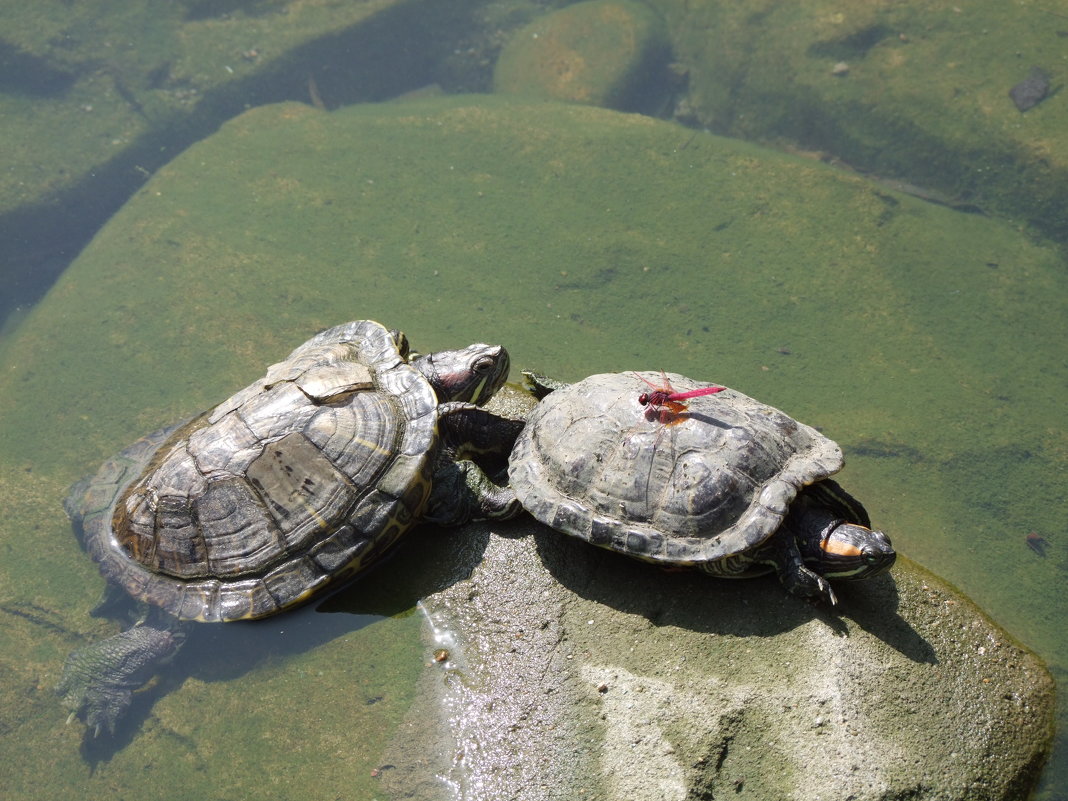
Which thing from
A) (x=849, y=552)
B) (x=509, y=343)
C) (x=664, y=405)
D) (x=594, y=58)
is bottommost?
(x=509, y=343)

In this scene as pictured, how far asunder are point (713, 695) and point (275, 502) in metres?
2.34

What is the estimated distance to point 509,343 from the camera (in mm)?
6910

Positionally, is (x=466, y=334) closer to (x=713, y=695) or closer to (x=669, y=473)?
(x=669, y=473)

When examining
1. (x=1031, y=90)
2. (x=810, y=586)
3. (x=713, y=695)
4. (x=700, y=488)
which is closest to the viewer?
(x=713, y=695)

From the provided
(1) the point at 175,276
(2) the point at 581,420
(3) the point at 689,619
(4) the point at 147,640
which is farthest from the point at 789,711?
(1) the point at 175,276

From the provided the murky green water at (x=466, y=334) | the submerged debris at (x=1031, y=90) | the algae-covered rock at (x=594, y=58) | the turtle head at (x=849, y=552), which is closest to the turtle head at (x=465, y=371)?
the murky green water at (x=466, y=334)

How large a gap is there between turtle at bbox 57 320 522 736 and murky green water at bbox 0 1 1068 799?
11.0 inches

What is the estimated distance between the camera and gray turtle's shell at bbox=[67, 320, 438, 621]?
4.09 meters

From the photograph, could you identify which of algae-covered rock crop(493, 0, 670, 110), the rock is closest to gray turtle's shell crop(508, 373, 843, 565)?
the rock

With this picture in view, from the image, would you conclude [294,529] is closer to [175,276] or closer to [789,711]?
[789,711]

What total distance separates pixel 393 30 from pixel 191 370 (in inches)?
280

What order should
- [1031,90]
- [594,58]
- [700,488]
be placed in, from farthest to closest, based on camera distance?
[594,58]
[1031,90]
[700,488]

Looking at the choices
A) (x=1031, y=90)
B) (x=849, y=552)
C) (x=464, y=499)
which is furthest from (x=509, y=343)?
(x=1031, y=90)

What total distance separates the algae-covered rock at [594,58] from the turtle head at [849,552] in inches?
324
